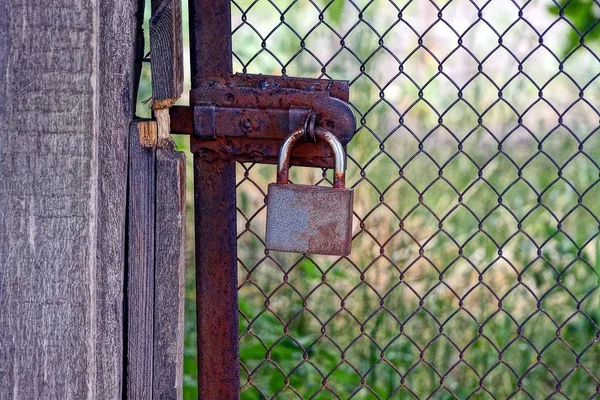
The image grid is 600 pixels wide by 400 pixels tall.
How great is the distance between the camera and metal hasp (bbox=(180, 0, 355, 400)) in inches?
56.5

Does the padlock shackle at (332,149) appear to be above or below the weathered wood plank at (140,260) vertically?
above

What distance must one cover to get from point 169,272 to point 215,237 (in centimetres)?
11

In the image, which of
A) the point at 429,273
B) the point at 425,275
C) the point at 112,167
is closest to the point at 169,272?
the point at 112,167

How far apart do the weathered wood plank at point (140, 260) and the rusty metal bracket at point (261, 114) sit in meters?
0.09

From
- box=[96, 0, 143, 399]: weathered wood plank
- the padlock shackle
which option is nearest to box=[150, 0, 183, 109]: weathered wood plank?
box=[96, 0, 143, 399]: weathered wood plank

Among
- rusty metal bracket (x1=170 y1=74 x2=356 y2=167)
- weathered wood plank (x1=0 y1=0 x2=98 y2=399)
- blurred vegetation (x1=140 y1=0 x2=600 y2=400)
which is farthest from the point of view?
blurred vegetation (x1=140 y1=0 x2=600 y2=400)

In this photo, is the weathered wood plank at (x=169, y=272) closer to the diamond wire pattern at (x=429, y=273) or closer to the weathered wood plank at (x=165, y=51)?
the weathered wood plank at (x=165, y=51)

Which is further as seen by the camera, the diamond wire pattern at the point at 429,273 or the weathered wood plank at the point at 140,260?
the diamond wire pattern at the point at 429,273

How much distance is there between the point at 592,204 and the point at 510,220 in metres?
0.54

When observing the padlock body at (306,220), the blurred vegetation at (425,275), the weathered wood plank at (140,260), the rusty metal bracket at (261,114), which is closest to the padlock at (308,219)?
the padlock body at (306,220)

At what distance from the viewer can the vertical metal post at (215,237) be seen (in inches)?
56.7

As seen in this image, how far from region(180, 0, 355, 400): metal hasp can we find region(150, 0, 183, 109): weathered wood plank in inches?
1.8

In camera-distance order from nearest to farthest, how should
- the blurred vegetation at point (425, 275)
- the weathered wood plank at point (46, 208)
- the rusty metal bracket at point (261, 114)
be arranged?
1. the weathered wood plank at point (46, 208)
2. the rusty metal bracket at point (261, 114)
3. the blurred vegetation at point (425, 275)

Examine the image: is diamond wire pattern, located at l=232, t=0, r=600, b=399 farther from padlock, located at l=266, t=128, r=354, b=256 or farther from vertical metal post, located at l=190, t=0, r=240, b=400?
padlock, located at l=266, t=128, r=354, b=256
